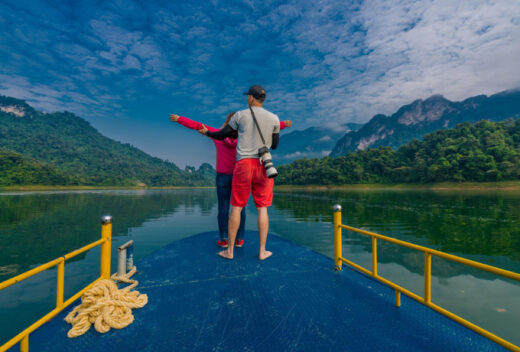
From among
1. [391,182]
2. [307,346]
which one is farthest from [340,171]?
[307,346]

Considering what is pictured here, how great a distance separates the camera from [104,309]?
2238 millimetres

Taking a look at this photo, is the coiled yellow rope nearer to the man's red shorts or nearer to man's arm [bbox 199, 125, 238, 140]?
the man's red shorts

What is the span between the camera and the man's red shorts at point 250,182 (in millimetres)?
3664

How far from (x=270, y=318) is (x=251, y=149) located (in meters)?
2.37

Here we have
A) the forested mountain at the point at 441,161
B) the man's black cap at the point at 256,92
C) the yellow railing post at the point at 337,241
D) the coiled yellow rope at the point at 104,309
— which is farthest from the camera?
the forested mountain at the point at 441,161

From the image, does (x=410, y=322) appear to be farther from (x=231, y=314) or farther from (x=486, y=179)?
(x=486, y=179)

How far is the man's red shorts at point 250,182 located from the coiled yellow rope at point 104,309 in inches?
74.7

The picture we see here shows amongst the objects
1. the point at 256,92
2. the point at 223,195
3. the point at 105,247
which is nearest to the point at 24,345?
the point at 105,247

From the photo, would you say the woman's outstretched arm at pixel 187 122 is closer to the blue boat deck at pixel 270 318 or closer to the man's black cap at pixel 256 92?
the man's black cap at pixel 256 92

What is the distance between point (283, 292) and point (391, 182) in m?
95.1

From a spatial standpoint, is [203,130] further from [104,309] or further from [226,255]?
[104,309]

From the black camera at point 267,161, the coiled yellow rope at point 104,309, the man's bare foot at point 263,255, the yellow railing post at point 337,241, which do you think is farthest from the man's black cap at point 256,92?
the coiled yellow rope at point 104,309

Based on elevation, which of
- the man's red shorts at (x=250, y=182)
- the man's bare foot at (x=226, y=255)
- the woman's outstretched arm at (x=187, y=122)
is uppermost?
the woman's outstretched arm at (x=187, y=122)

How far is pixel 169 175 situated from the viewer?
159 meters
